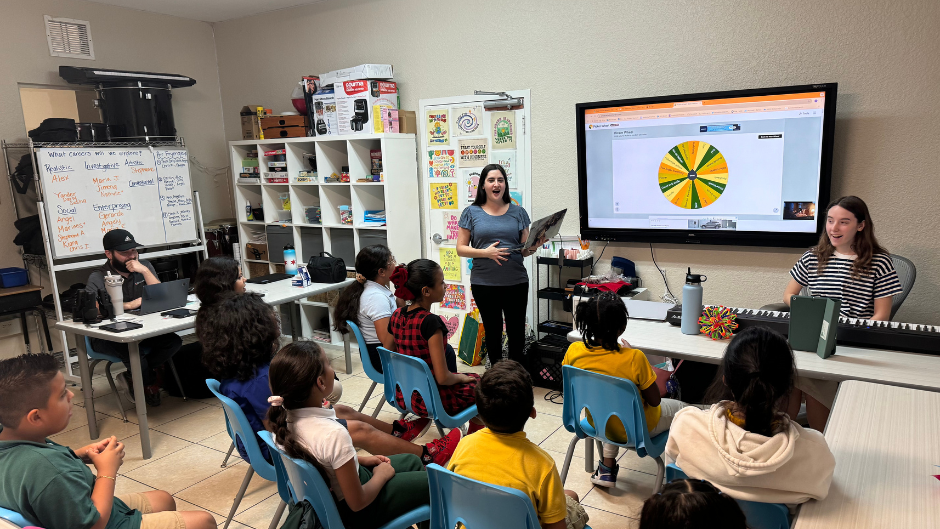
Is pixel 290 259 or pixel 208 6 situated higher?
pixel 208 6

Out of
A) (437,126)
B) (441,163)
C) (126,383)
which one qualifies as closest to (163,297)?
(126,383)

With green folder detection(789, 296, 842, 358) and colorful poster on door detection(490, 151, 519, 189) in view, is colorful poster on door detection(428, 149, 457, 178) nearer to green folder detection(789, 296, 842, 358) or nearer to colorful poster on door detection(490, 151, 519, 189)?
colorful poster on door detection(490, 151, 519, 189)

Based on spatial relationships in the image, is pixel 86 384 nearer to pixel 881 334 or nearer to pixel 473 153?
pixel 473 153

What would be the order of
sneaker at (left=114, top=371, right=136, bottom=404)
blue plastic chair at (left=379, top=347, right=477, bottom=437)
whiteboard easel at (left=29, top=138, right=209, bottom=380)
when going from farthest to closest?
whiteboard easel at (left=29, top=138, right=209, bottom=380) → sneaker at (left=114, top=371, right=136, bottom=404) → blue plastic chair at (left=379, top=347, right=477, bottom=437)

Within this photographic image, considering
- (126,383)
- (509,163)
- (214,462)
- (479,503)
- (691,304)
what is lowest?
(214,462)

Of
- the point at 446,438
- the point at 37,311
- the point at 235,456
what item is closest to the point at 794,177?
the point at 446,438

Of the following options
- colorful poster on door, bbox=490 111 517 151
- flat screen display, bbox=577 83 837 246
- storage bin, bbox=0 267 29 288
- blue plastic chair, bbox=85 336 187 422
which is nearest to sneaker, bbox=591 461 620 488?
flat screen display, bbox=577 83 837 246

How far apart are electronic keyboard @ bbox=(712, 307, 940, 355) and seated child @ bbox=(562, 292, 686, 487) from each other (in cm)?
61

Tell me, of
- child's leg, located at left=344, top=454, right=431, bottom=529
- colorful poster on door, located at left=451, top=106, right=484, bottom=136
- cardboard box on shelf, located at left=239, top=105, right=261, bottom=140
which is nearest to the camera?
child's leg, located at left=344, top=454, right=431, bottom=529

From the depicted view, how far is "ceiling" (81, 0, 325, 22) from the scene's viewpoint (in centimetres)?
507

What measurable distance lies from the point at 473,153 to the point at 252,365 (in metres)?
2.63

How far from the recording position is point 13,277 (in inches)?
175

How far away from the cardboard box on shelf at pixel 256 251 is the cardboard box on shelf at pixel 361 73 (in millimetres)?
1670

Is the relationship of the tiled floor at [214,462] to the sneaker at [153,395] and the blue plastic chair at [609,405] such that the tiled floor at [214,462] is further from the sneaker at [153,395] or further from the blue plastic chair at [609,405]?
the blue plastic chair at [609,405]
